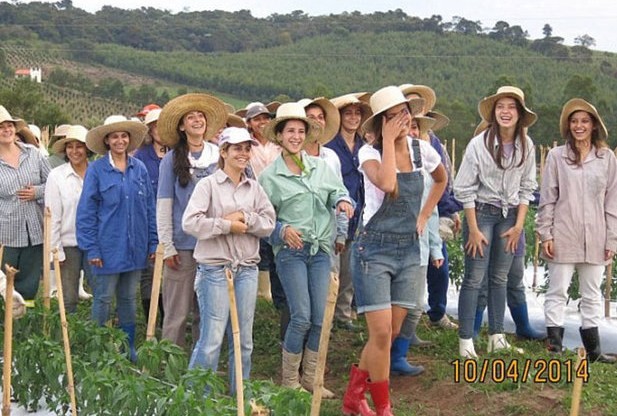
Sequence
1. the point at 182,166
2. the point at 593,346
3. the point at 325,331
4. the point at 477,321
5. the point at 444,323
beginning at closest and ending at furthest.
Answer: the point at 325,331 < the point at 182,166 < the point at 593,346 < the point at 477,321 < the point at 444,323

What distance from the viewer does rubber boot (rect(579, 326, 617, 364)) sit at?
19.4ft

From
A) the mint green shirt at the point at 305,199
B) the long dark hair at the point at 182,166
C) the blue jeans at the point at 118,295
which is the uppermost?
the long dark hair at the point at 182,166

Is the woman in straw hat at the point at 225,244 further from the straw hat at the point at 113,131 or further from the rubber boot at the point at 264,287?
the rubber boot at the point at 264,287

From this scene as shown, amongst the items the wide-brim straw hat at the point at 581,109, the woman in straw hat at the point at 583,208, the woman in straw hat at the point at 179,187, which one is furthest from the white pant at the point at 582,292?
the woman in straw hat at the point at 179,187

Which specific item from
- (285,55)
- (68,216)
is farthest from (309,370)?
(285,55)

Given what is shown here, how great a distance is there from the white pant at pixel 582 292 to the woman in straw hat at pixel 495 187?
48 cm

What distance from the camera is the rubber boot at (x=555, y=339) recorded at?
5984mm

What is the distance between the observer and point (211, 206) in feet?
15.9

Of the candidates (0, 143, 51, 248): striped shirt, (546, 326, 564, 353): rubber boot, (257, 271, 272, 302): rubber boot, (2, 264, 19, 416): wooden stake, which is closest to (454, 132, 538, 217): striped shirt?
(546, 326, 564, 353): rubber boot

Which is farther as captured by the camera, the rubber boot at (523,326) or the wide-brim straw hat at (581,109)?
the rubber boot at (523,326)

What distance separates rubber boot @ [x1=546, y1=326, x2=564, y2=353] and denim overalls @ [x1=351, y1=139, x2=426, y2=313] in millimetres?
1757

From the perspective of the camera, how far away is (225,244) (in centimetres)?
479

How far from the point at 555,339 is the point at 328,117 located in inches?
83.3

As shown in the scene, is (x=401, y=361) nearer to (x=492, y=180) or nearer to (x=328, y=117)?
(x=492, y=180)
